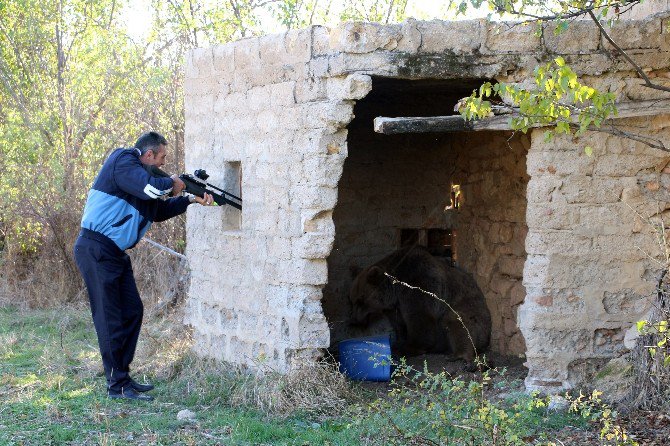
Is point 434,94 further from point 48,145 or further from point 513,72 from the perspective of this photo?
point 48,145

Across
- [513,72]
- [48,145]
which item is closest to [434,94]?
[513,72]

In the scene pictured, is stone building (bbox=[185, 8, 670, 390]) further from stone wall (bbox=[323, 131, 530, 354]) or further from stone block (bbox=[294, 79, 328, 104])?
stone wall (bbox=[323, 131, 530, 354])

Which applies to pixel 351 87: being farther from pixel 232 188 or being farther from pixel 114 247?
pixel 114 247

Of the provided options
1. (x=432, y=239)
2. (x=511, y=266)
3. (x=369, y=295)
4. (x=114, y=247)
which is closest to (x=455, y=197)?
(x=432, y=239)

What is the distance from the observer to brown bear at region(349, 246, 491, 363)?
829 centimetres

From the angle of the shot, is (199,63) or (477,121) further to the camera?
(199,63)

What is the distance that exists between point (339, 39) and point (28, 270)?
7.84 m

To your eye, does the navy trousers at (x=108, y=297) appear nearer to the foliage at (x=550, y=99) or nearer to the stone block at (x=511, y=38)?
the foliage at (x=550, y=99)

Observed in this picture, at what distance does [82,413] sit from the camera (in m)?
6.42

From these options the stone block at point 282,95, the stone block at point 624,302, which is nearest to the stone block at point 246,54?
the stone block at point 282,95

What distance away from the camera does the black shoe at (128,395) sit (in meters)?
6.86

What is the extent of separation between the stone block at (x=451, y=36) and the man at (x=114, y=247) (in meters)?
2.20

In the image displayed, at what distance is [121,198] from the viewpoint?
6.89 meters

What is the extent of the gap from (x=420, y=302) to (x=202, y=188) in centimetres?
269
